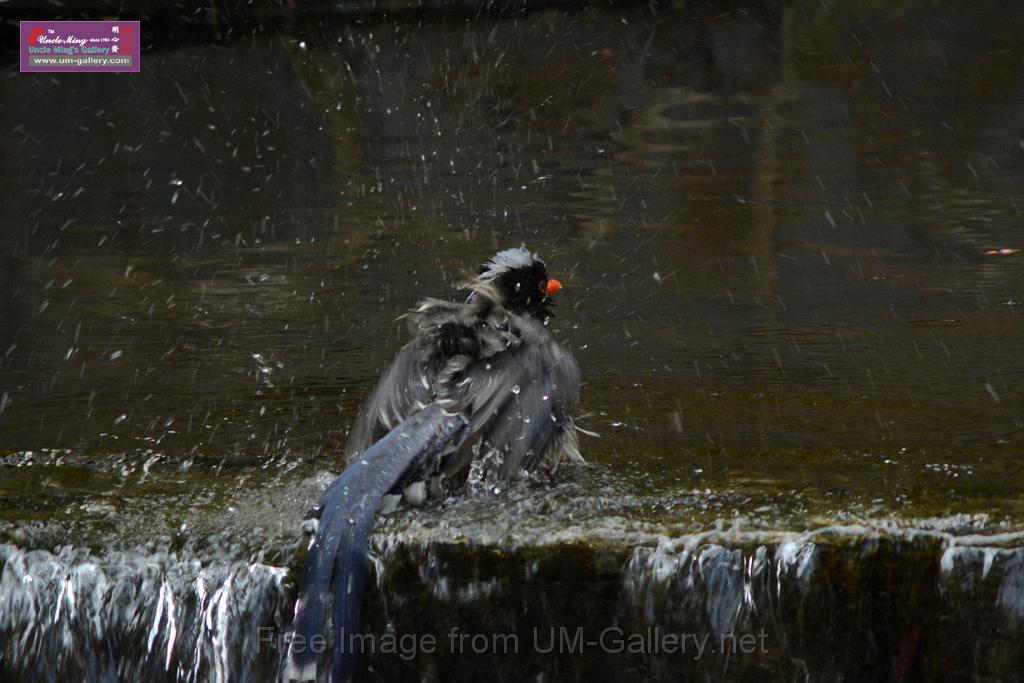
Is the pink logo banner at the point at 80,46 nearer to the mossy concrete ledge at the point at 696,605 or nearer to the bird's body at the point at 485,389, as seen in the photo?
the bird's body at the point at 485,389

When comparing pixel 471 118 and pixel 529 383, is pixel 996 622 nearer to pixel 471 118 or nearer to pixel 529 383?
pixel 529 383

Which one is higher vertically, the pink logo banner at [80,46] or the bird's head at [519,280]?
the pink logo banner at [80,46]

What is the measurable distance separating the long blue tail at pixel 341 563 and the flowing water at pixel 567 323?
15 centimetres

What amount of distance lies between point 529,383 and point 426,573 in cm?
76

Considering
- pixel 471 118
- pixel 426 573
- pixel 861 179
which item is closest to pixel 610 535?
pixel 426 573

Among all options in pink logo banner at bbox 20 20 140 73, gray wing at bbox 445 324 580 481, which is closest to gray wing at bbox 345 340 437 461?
gray wing at bbox 445 324 580 481

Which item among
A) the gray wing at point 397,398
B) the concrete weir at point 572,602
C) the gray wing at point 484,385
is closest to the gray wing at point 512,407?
the gray wing at point 484,385

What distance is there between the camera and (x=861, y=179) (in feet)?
30.2

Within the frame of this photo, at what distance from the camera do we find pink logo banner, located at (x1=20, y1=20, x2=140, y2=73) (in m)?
12.8

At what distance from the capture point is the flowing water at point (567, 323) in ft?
9.89

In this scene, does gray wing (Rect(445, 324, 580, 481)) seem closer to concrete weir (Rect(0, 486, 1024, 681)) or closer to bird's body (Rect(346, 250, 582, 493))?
bird's body (Rect(346, 250, 582, 493))

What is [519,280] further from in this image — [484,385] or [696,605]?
[696,605]

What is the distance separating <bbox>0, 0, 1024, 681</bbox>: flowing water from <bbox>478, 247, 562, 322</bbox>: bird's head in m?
0.54

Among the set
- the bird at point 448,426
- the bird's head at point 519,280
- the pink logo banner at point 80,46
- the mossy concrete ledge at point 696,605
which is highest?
A: the pink logo banner at point 80,46
